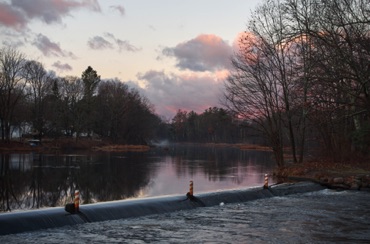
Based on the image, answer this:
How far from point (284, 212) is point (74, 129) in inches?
3078

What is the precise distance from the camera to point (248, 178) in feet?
117

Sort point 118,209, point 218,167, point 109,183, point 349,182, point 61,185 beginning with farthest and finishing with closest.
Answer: point 218,167 < point 109,183 < point 349,182 < point 61,185 < point 118,209

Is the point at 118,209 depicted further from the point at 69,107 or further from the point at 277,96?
the point at 69,107

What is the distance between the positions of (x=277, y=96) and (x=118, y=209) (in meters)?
26.4

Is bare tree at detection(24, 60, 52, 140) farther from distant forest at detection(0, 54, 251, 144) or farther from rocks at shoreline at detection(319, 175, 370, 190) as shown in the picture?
rocks at shoreline at detection(319, 175, 370, 190)

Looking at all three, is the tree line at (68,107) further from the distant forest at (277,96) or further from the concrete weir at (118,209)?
the concrete weir at (118,209)

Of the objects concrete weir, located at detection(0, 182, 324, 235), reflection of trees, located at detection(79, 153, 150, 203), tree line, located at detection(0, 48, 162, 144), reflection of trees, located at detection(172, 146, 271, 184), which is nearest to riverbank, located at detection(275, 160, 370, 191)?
reflection of trees, located at detection(172, 146, 271, 184)

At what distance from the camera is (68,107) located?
306ft

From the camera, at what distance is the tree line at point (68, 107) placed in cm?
7809

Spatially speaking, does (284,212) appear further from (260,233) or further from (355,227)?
(260,233)

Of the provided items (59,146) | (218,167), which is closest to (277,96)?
(218,167)

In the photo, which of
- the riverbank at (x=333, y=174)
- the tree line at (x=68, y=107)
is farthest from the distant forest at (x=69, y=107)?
the riverbank at (x=333, y=174)

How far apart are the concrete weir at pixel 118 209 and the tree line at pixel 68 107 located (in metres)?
60.9

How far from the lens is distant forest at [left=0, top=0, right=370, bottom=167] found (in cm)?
1983
